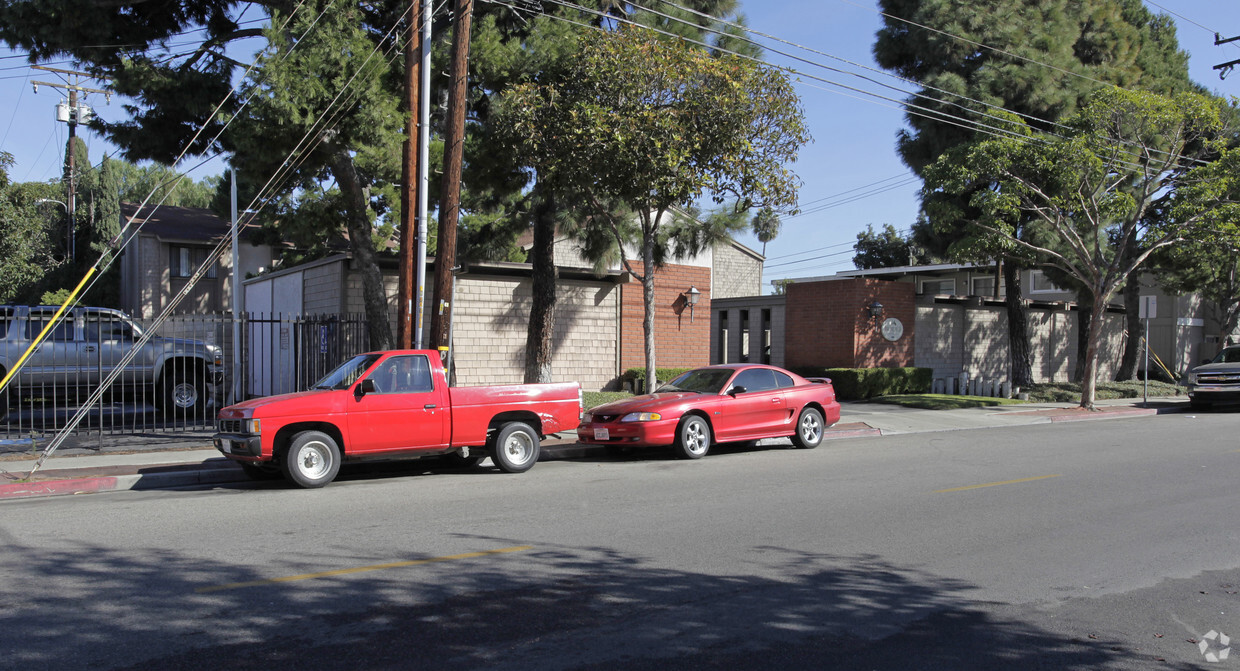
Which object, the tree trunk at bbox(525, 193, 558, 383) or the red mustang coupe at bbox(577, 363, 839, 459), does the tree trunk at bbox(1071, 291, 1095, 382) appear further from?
the tree trunk at bbox(525, 193, 558, 383)

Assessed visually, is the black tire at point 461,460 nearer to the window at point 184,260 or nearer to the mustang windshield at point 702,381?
the mustang windshield at point 702,381

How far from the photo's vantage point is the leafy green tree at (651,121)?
1473 centimetres

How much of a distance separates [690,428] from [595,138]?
17.8 feet

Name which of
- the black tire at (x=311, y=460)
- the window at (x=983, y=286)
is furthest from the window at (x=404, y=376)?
the window at (x=983, y=286)

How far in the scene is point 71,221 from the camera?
3225cm

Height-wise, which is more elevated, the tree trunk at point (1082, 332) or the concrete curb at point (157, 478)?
the tree trunk at point (1082, 332)

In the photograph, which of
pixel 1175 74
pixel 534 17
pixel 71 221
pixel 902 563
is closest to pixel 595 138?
pixel 534 17

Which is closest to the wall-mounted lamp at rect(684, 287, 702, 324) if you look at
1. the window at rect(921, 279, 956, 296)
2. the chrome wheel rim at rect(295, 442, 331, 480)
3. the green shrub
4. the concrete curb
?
the green shrub

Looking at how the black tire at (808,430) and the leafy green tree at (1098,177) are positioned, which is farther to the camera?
the leafy green tree at (1098,177)

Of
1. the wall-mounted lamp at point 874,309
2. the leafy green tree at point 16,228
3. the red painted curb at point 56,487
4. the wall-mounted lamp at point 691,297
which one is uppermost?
the leafy green tree at point 16,228

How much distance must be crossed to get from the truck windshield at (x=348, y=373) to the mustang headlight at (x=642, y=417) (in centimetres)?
374

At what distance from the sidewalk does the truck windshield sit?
1.84 meters

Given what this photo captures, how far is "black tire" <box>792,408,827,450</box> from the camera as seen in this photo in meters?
14.0

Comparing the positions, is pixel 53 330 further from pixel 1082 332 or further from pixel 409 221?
pixel 1082 332
